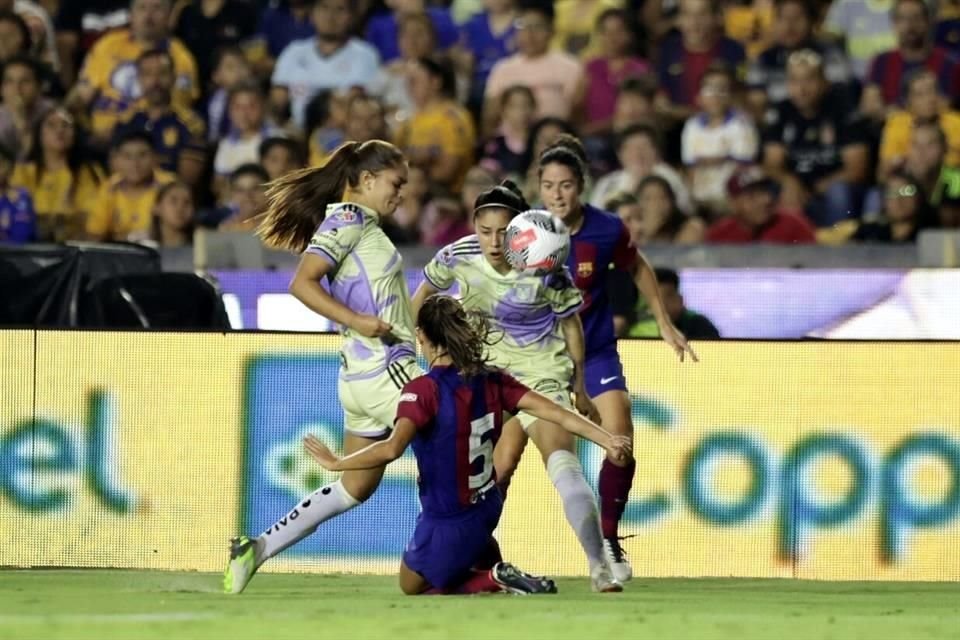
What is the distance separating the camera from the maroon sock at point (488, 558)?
8.83m

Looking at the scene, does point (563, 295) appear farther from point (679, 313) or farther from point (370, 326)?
point (679, 313)

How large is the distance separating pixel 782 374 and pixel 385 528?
2.25 m

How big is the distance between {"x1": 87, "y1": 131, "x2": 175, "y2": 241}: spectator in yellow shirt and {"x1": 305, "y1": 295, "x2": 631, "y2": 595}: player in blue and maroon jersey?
24.6 feet

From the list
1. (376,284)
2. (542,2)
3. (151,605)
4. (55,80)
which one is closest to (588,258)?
(376,284)

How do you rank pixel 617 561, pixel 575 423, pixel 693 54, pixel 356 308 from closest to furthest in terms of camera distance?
pixel 575 423
pixel 356 308
pixel 617 561
pixel 693 54

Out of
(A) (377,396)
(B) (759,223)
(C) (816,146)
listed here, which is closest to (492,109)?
(C) (816,146)

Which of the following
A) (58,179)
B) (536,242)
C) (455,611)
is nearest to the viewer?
(455,611)

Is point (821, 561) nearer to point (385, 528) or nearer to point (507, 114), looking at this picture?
point (385, 528)

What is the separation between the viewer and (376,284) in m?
9.06

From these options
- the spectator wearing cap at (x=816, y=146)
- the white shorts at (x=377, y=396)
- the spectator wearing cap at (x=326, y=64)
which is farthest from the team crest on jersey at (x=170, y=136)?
the white shorts at (x=377, y=396)

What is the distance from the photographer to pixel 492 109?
53.2ft

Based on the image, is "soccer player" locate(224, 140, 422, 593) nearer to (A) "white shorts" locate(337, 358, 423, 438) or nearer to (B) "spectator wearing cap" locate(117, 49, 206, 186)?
(A) "white shorts" locate(337, 358, 423, 438)

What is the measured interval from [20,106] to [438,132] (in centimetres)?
334

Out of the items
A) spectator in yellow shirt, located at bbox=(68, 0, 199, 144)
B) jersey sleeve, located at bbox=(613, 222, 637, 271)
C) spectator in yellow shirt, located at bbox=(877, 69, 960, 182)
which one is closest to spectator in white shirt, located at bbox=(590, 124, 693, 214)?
spectator in yellow shirt, located at bbox=(877, 69, 960, 182)
